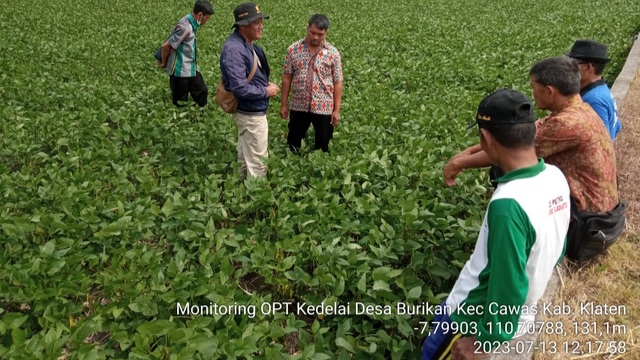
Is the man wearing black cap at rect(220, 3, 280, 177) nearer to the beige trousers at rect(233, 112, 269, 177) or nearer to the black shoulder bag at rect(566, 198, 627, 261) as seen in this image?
the beige trousers at rect(233, 112, 269, 177)

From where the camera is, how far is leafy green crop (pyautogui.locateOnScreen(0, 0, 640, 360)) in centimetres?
297

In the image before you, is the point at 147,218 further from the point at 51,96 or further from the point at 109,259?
the point at 51,96

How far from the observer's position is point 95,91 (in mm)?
7637

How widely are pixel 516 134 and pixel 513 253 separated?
1.74 feet

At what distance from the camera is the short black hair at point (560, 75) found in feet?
9.93

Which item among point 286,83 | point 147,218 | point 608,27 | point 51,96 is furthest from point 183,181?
point 608,27

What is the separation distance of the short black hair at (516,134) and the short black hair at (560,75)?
1070mm

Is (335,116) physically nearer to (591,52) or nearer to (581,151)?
(591,52)

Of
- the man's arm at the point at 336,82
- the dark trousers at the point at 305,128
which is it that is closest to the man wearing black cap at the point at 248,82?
the dark trousers at the point at 305,128

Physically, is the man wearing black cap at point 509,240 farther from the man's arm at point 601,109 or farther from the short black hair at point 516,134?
the man's arm at point 601,109

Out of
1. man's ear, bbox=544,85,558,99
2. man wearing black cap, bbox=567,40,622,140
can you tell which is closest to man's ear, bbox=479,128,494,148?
man's ear, bbox=544,85,558,99

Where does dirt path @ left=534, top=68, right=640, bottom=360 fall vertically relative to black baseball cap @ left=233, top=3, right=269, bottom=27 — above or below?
below

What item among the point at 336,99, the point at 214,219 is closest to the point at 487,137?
the point at 214,219

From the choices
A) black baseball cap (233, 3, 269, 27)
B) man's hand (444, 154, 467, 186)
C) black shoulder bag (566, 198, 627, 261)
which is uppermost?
black baseball cap (233, 3, 269, 27)
